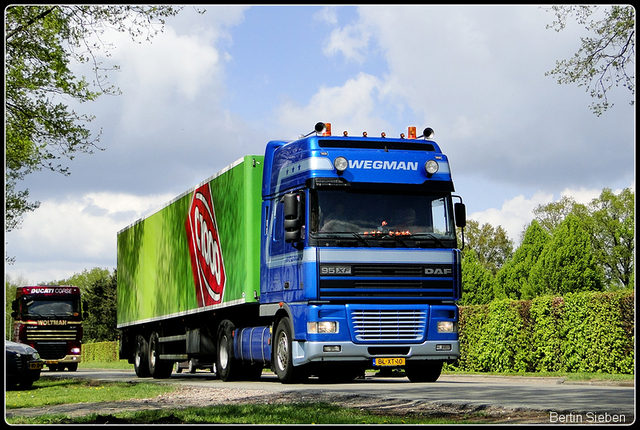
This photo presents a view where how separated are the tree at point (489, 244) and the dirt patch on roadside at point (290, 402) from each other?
6923 cm

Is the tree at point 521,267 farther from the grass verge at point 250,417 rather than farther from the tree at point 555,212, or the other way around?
the grass verge at point 250,417

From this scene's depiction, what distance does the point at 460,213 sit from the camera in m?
15.6

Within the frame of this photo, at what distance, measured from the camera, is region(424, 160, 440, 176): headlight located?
15578 millimetres

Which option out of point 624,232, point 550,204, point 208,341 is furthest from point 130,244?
point 550,204

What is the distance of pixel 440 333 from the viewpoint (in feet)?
50.8

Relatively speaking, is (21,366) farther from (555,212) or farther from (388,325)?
(555,212)

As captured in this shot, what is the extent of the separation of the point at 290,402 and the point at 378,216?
14.0ft

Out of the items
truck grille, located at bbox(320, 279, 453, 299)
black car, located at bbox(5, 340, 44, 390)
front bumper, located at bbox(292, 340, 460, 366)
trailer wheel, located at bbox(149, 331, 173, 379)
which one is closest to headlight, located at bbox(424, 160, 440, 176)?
truck grille, located at bbox(320, 279, 453, 299)

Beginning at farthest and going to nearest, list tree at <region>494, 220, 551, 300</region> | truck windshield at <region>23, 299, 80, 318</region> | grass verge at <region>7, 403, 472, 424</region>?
tree at <region>494, 220, 551, 300</region> < truck windshield at <region>23, 299, 80, 318</region> < grass verge at <region>7, 403, 472, 424</region>

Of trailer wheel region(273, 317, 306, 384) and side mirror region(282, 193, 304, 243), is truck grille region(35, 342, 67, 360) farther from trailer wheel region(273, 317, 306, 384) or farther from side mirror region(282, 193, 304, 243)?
side mirror region(282, 193, 304, 243)

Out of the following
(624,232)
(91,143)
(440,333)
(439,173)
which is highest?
(624,232)

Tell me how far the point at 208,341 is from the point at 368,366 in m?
5.98

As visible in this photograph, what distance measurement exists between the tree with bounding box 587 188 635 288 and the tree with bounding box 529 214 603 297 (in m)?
15.3

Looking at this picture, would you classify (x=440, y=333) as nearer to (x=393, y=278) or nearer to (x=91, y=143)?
(x=393, y=278)
